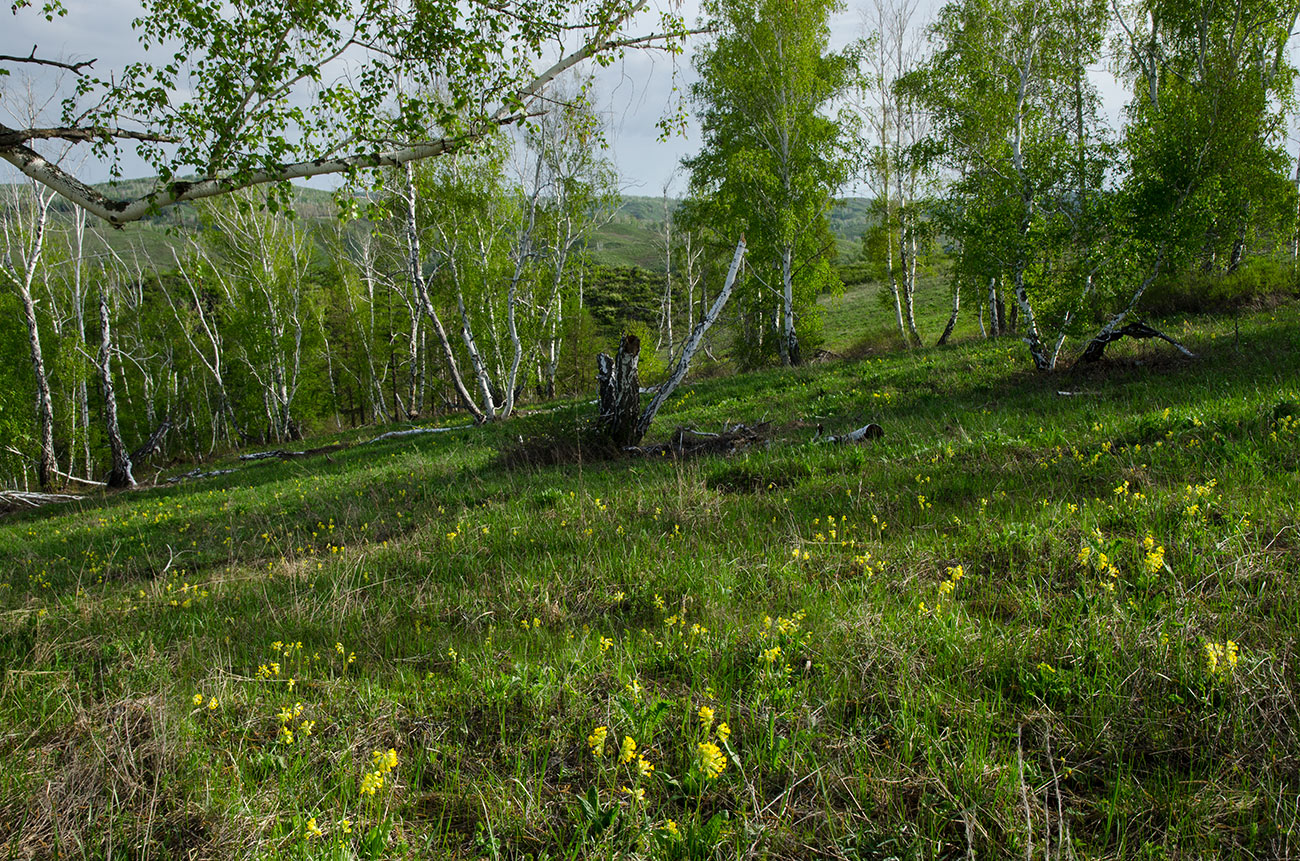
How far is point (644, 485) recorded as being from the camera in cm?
751

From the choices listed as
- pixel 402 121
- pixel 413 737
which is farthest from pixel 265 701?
pixel 402 121

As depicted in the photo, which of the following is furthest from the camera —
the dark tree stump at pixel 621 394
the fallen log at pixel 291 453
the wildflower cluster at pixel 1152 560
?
the fallen log at pixel 291 453

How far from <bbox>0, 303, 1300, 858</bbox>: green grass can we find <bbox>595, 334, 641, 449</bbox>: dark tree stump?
464 centimetres

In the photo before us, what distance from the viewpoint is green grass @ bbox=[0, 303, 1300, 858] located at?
2.11 meters

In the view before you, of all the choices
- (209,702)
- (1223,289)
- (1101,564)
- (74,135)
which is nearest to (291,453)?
(74,135)

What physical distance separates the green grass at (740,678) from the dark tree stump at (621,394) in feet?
15.2

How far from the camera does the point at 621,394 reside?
35.5 feet

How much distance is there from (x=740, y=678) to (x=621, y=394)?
26.8 feet

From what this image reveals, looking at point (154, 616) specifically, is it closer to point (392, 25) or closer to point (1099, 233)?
point (392, 25)

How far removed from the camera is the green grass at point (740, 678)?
2105mm

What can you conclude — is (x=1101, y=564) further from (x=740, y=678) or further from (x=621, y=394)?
(x=621, y=394)

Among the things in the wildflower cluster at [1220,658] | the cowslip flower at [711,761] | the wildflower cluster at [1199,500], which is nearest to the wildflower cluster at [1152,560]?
the wildflower cluster at [1220,658]

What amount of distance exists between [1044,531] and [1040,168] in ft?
39.8

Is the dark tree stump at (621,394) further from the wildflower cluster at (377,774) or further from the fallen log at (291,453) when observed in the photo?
the fallen log at (291,453)
